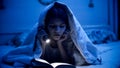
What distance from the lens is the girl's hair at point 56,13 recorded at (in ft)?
5.35

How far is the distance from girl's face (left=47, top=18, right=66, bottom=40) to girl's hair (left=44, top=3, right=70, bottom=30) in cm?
4

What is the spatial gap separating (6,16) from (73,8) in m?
1.04

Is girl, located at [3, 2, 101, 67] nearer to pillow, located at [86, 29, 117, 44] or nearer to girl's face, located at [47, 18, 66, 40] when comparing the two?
girl's face, located at [47, 18, 66, 40]

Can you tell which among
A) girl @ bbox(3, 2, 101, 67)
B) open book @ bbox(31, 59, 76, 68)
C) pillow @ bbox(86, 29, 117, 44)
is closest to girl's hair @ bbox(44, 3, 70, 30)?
girl @ bbox(3, 2, 101, 67)

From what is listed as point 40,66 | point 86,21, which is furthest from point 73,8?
point 40,66

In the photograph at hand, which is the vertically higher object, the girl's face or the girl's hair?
the girl's hair

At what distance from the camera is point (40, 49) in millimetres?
1724

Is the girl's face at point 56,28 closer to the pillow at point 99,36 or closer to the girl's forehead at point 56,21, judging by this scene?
the girl's forehead at point 56,21

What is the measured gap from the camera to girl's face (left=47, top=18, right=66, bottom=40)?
61.6 inches

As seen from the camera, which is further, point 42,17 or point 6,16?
point 6,16

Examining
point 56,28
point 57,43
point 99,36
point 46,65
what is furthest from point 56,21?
point 99,36

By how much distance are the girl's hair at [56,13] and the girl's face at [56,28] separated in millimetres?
40

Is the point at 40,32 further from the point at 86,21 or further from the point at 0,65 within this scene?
the point at 86,21

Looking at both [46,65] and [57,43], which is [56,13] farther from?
[46,65]
